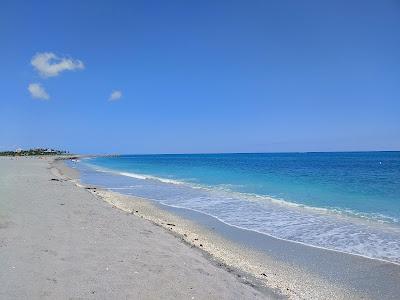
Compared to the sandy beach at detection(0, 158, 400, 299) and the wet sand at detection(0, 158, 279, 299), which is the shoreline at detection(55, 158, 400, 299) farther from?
the wet sand at detection(0, 158, 279, 299)

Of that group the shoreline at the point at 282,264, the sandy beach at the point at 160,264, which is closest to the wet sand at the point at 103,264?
the sandy beach at the point at 160,264

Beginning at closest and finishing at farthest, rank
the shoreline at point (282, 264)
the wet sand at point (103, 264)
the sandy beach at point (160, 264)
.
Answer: the wet sand at point (103, 264) < the sandy beach at point (160, 264) < the shoreline at point (282, 264)

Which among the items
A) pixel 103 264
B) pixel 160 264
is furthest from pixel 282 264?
pixel 103 264

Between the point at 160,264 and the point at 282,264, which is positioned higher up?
the point at 160,264

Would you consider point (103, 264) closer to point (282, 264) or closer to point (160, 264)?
point (160, 264)

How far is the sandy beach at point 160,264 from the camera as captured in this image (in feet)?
20.1

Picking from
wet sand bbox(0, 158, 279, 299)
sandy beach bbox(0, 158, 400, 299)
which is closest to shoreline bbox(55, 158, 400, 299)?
sandy beach bbox(0, 158, 400, 299)

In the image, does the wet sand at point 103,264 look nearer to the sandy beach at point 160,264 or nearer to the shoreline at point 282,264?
the sandy beach at point 160,264

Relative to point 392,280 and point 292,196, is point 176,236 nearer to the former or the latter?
point 392,280

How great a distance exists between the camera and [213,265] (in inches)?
319

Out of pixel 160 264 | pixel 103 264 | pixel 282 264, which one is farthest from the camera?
pixel 282 264

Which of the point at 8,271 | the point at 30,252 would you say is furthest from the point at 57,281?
the point at 30,252

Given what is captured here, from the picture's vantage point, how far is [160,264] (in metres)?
7.46

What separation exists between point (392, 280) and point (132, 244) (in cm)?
558
